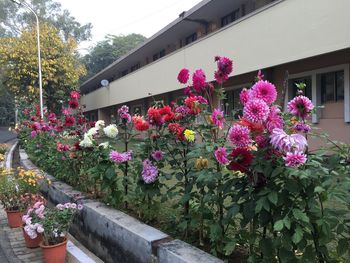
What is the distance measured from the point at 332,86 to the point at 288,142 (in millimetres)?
9744

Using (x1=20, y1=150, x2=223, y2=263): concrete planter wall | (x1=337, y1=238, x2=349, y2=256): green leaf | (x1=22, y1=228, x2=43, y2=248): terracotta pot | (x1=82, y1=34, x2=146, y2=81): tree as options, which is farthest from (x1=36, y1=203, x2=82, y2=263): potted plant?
(x1=82, y1=34, x2=146, y2=81): tree

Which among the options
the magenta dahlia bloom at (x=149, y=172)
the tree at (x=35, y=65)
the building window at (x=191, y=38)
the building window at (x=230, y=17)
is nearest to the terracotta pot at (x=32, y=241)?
the magenta dahlia bloom at (x=149, y=172)

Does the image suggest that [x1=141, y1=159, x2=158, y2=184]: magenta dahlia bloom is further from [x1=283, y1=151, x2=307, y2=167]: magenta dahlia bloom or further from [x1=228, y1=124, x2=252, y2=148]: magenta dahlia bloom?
[x1=283, y1=151, x2=307, y2=167]: magenta dahlia bloom

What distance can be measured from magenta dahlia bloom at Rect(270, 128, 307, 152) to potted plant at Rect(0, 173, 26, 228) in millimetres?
4612

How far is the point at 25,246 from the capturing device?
491 cm

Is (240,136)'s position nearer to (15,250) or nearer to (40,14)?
(15,250)

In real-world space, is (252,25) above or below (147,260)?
above

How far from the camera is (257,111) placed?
7.11 feet

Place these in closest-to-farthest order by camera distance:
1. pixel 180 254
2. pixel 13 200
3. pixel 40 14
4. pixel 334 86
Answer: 1. pixel 180 254
2. pixel 13 200
3. pixel 334 86
4. pixel 40 14

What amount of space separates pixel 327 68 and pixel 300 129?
928 cm

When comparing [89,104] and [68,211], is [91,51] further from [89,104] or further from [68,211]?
[68,211]

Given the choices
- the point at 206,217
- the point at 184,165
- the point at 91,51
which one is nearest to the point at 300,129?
the point at 206,217

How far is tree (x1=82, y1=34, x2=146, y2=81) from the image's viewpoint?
157ft

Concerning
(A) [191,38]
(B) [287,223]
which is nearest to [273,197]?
(B) [287,223]
